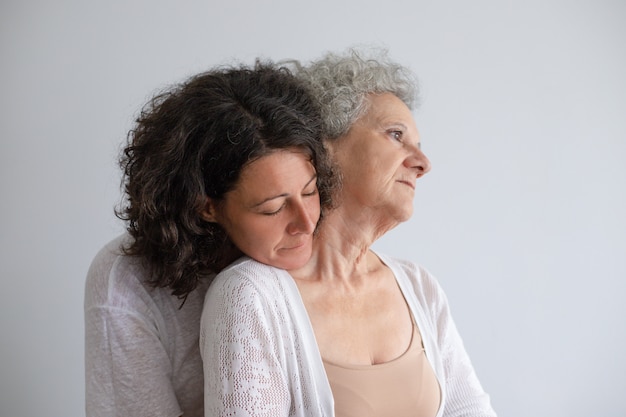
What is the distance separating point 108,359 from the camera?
1.31 m

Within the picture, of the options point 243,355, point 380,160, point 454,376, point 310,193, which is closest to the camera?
point 243,355

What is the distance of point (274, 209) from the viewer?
47.9 inches

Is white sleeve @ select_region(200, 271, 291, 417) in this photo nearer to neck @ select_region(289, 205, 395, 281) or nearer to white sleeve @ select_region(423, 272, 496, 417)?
neck @ select_region(289, 205, 395, 281)

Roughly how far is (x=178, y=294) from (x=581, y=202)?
1641 millimetres

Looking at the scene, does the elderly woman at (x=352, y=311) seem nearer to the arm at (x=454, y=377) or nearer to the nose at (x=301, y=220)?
the arm at (x=454, y=377)

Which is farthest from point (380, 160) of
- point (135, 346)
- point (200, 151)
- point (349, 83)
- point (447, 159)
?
point (447, 159)

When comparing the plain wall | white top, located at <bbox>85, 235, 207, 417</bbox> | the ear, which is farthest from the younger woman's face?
the plain wall

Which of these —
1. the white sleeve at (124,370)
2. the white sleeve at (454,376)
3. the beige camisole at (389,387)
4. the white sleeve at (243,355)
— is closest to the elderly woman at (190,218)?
the white sleeve at (124,370)

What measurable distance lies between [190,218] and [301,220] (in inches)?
8.8

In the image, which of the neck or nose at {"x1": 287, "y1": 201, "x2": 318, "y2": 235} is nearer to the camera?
nose at {"x1": 287, "y1": 201, "x2": 318, "y2": 235}

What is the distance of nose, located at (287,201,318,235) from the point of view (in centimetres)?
123

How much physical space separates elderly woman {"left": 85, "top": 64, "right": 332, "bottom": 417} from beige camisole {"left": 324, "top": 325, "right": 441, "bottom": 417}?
0.26 metres

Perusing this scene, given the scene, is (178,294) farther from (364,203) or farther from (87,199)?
(87,199)

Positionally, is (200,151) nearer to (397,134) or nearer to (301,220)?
(301,220)
